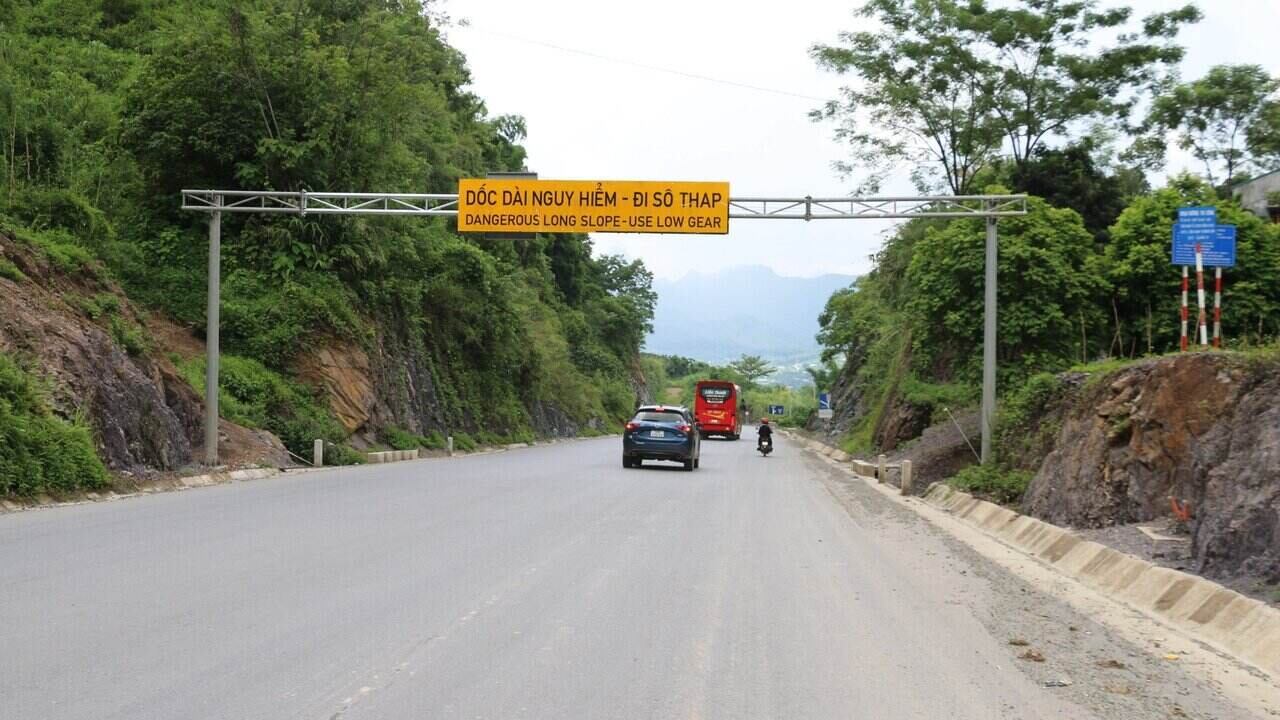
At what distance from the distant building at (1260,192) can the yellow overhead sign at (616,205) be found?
1006 inches

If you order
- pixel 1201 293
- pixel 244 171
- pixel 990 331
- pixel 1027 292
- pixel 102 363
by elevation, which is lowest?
pixel 102 363

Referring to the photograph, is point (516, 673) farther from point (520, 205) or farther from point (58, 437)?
point (520, 205)

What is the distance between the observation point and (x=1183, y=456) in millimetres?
13297

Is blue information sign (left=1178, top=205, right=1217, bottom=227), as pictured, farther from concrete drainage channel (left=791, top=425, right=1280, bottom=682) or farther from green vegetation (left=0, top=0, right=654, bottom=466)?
green vegetation (left=0, top=0, right=654, bottom=466)

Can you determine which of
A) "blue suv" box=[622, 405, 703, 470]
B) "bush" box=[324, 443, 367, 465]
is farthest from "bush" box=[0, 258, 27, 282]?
"blue suv" box=[622, 405, 703, 470]

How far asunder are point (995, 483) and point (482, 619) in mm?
13624

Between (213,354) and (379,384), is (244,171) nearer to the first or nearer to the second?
(379,384)

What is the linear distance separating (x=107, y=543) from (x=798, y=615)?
7342 mm

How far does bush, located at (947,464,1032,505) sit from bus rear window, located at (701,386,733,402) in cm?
4863

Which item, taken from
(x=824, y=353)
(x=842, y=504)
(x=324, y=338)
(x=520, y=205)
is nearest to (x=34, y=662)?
(x=842, y=504)

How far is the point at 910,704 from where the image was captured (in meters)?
6.32

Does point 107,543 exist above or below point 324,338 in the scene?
below

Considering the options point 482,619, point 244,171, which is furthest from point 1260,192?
point 482,619

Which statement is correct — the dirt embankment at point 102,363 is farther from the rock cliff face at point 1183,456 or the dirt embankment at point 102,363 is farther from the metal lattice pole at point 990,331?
the metal lattice pole at point 990,331
